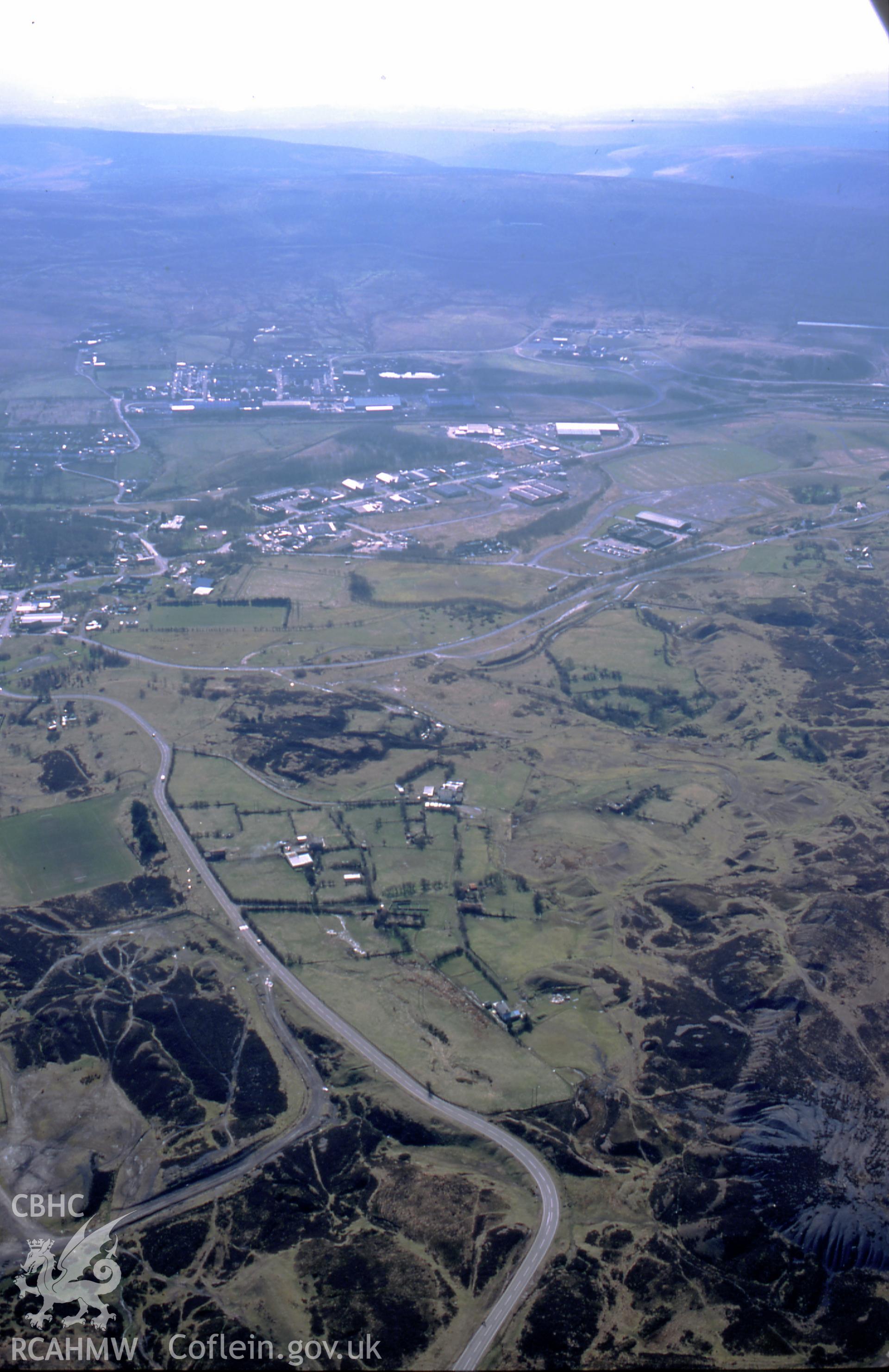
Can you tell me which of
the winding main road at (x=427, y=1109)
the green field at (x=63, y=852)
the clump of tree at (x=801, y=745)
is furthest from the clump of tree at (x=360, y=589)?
the clump of tree at (x=801, y=745)

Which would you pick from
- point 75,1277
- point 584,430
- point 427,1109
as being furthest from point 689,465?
point 75,1277

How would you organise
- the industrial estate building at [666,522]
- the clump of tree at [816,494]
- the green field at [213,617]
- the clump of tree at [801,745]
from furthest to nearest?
the clump of tree at [816,494]
the industrial estate building at [666,522]
the green field at [213,617]
the clump of tree at [801,745]

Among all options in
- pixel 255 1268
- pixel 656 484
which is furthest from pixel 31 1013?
pixel 656 484

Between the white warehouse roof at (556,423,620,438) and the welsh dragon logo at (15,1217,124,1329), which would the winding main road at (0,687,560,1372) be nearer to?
the welsh dragon logo at (15,1217,124,1329)

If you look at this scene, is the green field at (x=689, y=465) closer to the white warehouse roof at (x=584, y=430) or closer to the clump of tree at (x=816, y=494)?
the clump of tree at (x=816, y=494)

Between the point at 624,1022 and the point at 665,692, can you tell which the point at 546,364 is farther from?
the point at 624,1022

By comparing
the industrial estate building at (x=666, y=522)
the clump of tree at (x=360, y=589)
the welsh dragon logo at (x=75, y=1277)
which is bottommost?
the welsh dragon logo at (x=75, y=1277)

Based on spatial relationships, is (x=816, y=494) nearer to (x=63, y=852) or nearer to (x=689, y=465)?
(x=689, y=465)

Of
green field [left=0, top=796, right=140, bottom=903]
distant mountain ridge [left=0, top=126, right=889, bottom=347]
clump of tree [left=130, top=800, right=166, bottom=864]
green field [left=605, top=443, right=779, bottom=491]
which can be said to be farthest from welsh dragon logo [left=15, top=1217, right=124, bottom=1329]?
distant mountain ridge [left=0, top=126, right=889, bottom=347]

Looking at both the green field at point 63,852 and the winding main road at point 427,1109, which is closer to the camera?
the winding main road at point 427,1109
